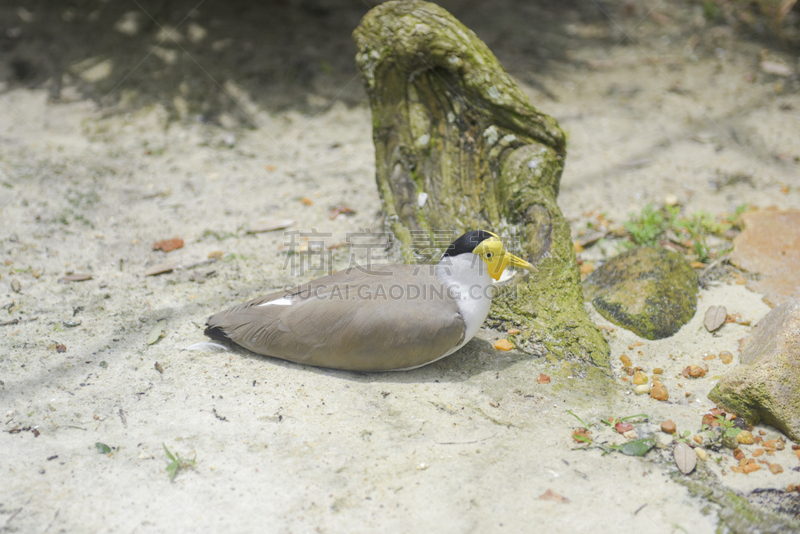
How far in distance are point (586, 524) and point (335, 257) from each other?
2.57 metres

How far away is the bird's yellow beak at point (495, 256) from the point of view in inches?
119

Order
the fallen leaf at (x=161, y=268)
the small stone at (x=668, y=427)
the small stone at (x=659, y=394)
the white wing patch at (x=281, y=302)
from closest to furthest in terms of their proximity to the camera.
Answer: the small stone at (x=668, y=427) < the small stone at (x=659, y=394) < the white wing patch at (x=281, y=302) < the fallen leaf at (x=161, y=268)

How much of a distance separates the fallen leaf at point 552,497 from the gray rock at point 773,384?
40.8 inches

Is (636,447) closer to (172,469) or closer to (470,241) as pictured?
(470,241)

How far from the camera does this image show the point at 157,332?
10.9 ft

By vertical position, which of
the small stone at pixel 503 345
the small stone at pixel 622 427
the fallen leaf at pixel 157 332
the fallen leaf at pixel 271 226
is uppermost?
the fallen leaf at pixel 271 226

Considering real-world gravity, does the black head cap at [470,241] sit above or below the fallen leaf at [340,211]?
above

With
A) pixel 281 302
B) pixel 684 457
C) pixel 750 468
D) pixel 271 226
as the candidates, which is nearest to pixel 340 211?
pixel 271 226

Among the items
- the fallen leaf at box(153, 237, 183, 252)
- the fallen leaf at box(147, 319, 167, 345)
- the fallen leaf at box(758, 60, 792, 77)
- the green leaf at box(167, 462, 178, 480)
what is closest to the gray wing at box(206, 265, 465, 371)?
the fallen leaf at box(147, 319, 167, 345)

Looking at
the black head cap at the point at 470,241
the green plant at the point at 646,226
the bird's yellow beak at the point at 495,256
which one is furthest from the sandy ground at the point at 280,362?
the black head cap at the point at 470,241

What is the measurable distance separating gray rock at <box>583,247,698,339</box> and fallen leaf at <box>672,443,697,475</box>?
92 centimetres

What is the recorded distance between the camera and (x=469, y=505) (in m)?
2.29

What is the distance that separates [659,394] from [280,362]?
1.96 m

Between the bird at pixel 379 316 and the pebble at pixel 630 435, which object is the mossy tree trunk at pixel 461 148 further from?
the pebble at pixel 630 435
